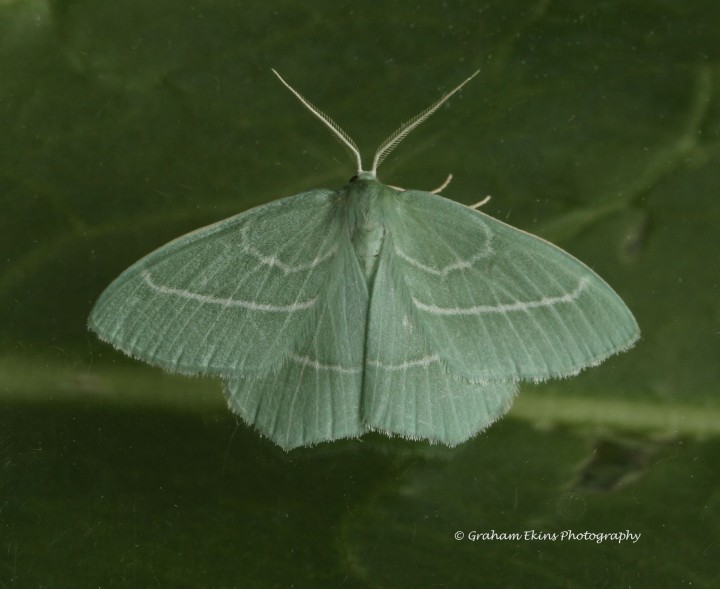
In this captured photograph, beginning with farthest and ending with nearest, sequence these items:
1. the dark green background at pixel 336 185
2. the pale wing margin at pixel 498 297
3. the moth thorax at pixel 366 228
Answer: the dark green background at pixel 336 185, the moth thorax at pixel 366 228, the pale wing margin at pixel 498 297

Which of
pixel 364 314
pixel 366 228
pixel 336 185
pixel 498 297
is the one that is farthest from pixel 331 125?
pixel 498 297

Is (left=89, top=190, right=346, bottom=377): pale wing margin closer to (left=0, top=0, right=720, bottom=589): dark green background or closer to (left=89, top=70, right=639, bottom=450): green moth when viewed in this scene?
(left=89, top=70, right=639, bottom=450): green moth

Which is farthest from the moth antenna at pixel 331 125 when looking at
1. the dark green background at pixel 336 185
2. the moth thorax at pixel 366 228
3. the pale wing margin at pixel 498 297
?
the pale wing margin at pixel 498 297

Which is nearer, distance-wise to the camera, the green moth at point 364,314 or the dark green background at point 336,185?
the green moth at point 364,314

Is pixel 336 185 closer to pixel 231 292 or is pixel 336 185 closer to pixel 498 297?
pixel 231 292

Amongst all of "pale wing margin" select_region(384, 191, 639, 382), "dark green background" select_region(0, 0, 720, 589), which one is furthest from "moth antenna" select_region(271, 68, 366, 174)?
"pale wing margin" select_region(384, 191, 639, 382)

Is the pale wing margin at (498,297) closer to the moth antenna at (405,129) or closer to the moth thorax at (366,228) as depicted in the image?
the moth thorax at (366,228)

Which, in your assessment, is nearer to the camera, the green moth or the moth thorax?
the green moth
